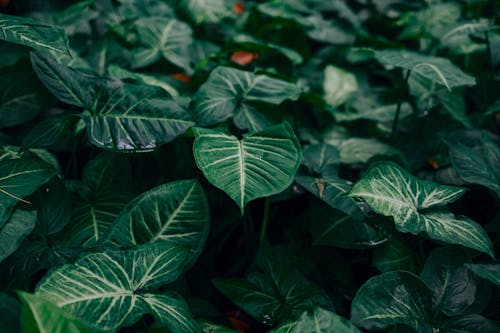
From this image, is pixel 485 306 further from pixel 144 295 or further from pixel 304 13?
pixel 304 13

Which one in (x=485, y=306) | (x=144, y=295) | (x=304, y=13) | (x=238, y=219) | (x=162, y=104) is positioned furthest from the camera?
(x=304, y=13)

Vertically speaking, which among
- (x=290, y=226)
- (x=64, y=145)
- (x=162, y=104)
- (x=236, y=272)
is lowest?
(x=236, y=272)

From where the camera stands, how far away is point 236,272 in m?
1.68

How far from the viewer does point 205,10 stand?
7.16ft

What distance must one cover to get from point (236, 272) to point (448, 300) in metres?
0.73

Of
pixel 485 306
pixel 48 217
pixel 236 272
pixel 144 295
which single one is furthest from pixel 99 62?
pixel 485 306

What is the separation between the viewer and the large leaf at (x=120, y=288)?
3.24ft

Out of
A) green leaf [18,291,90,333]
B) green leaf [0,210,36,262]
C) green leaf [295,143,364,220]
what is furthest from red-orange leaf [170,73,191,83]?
green leaf [18,291,90,333]

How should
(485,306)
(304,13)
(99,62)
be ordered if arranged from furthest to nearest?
(304,13) → (99,62) → (485,306)

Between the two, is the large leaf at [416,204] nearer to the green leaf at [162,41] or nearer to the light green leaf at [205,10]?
the green leaf at [162,41]

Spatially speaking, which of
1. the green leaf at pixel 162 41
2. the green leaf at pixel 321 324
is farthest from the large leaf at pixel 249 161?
the green leaf at pixel 162 41

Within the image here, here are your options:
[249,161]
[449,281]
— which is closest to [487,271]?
[449,281]

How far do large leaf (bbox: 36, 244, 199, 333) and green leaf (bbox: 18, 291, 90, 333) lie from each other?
10 cm

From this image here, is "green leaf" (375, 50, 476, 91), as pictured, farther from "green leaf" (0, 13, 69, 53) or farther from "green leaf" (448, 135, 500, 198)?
"green leaf" (0, 13, 69, 53)
